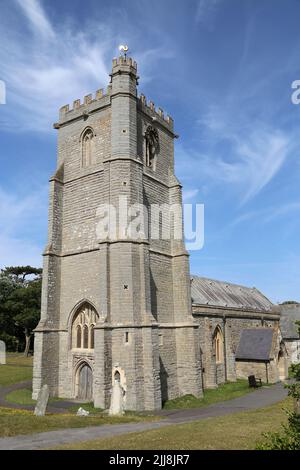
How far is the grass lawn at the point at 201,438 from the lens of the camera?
9.66 metres

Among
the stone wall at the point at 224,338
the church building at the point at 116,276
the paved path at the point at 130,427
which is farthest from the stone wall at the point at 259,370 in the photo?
the paved path at the point at 130,427

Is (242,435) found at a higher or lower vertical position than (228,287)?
lower

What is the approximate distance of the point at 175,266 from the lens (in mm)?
24734

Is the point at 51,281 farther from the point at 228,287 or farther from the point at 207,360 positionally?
the point at 228,287

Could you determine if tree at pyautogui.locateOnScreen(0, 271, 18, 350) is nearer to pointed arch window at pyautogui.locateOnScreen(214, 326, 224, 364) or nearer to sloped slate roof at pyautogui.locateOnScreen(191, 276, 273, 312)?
sloped slate roof at pyautogui.locateOnScreen(191, 276, 273, 312)

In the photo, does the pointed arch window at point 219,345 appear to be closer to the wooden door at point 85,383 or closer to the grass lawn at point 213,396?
the grass lawn at point 213,396

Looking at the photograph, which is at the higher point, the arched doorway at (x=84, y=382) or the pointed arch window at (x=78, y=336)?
the pointed arch window at (x=78, y=336)

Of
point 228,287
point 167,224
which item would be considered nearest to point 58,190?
point 167,224

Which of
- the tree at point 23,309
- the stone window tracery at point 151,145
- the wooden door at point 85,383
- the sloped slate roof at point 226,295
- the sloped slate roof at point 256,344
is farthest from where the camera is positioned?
the tree at point 23,309

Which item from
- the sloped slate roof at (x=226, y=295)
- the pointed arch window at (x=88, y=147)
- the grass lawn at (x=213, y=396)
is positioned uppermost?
the pointed arch window at (x=88, y=147)

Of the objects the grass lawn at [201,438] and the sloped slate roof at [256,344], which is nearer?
the grass lawn at [201,438]

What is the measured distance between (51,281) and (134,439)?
14.1 meters

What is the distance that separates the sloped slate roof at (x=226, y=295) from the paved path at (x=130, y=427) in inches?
333
